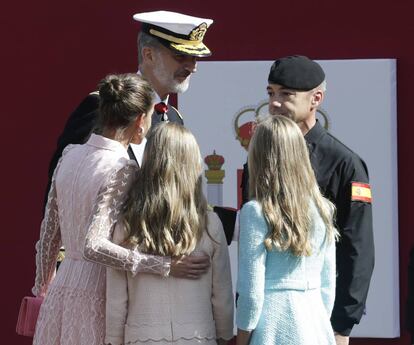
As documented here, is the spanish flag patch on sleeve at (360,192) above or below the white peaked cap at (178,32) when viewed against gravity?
below

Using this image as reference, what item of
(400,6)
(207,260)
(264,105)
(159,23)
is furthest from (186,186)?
(400,6)

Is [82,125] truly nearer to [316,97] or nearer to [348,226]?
[316,97]

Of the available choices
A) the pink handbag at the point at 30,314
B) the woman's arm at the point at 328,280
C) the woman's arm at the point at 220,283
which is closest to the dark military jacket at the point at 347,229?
the woman's arm at the point at 328,280

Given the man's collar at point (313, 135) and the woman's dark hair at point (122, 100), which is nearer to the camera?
the woman's dark hair at point (122, 100)

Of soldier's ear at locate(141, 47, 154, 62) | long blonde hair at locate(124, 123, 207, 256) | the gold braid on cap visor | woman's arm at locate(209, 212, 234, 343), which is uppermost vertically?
the gold braid on cap visor

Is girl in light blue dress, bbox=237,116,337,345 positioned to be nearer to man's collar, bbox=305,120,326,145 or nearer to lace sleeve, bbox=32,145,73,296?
man's collar, bbox=305,120,326,145

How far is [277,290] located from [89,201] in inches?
23.3

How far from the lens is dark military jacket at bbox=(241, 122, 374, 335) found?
134 inches

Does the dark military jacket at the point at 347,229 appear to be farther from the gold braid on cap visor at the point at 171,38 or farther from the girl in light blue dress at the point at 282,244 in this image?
the gold braid on cap visor at the point at 171,38

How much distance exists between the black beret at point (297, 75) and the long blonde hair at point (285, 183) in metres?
0.29

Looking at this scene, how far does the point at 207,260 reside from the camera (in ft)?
10.5

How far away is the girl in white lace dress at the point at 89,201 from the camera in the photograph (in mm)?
3209

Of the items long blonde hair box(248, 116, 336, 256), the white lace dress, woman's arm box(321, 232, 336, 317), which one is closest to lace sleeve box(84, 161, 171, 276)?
the white lace dress

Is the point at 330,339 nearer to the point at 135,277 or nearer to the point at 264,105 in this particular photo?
the point at 135,277
